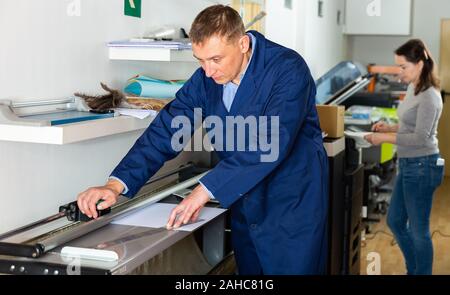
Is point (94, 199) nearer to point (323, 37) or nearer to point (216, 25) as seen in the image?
point (216, 25)

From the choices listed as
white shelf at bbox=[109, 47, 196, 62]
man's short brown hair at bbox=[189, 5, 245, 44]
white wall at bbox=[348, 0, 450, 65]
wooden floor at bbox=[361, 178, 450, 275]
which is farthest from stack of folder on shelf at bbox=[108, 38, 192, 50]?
white wall at bbox=[348, 0, 450, 65]

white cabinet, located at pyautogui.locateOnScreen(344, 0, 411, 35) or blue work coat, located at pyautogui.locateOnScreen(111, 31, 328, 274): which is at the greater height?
white cabinet, located at pyautogui.locateOnScreen(344, 0, 411, 35)

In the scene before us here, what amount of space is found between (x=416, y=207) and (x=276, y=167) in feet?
5.40

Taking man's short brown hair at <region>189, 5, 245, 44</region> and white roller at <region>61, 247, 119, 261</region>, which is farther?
man's short brown hair at <region>189, 5, 245, 44</region>

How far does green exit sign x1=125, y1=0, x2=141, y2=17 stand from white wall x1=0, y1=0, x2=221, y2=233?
0.03 meters

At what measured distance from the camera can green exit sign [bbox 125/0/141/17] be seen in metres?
2.42

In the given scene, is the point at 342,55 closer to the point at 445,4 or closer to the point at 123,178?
the point at 445,4

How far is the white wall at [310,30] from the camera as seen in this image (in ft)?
13.7

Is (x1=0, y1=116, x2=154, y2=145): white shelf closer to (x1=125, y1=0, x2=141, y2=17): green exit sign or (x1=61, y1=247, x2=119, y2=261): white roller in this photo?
(x1=61, y1=247, x2=119, y2=261): white roller

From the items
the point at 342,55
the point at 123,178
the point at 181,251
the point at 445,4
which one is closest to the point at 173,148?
the point at 123,178

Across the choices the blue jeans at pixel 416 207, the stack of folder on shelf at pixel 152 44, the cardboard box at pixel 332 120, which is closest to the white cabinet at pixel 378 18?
the blue jeans at pixel 416 207

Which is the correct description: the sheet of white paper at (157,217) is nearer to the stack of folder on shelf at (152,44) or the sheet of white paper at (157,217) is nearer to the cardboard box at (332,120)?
the stack of folder on shelf at (152,44)

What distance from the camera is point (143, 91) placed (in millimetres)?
2398

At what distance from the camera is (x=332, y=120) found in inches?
122
